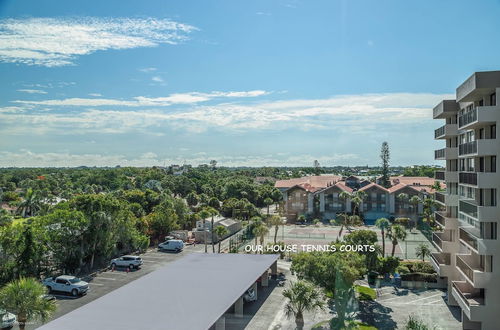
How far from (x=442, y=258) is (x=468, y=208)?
5.87 metres

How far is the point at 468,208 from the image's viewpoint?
18.8 meters

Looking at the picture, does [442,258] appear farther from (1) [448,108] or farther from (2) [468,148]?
(1) [448,108]

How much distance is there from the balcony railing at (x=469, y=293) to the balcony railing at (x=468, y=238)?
186 cm

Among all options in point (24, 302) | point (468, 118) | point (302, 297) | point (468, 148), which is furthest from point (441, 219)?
point (24, 302)

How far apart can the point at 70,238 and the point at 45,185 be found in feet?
184

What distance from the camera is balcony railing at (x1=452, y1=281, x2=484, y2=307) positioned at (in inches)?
668

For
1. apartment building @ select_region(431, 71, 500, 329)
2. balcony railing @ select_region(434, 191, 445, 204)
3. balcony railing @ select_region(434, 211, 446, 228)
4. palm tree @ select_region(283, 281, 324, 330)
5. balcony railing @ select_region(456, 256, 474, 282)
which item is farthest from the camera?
balcony railing @ select_region(434, 191, 445, 204)

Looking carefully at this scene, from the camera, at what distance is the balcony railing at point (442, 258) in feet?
75.8

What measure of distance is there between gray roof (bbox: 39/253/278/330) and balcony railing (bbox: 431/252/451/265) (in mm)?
9812

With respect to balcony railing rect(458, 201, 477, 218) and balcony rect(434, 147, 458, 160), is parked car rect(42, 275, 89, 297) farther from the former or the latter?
balcony rect(434, 147, 458, 160)

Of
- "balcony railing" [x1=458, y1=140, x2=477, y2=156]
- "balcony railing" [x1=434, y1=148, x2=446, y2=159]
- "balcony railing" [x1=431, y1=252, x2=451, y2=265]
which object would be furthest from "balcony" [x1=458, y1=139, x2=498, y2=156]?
"balcony railing" [x1=431, y1=252, x2=451, y2=265]

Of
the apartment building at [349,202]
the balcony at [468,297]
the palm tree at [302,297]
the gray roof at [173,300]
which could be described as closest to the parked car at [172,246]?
the gray roof at [173,300]

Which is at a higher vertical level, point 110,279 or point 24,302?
point 24,302

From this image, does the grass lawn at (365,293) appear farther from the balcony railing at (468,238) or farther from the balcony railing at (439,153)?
the balcony railing at (439,153)
